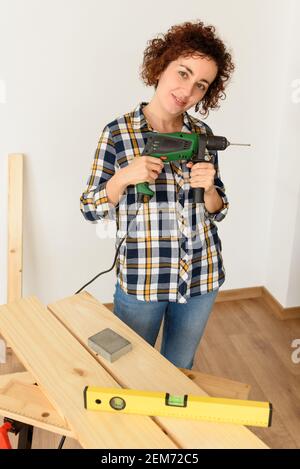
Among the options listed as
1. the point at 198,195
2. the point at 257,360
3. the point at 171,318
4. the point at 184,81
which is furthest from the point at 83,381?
the point at 257,360

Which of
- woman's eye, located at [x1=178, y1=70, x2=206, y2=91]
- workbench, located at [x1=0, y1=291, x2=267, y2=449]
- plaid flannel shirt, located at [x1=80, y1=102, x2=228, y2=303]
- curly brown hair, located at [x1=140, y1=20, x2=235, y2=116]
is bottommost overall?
workbench, located at [x1=0, y1=291, x2=267, y2=449]

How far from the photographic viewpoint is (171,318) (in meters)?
1.45

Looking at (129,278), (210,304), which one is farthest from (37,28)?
(210,304)

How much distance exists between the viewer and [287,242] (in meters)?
2.58

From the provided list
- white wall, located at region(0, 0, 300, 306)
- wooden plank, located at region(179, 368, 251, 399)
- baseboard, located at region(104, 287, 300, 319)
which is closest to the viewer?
wooden plank, located at region(179, 368, 251, 399)

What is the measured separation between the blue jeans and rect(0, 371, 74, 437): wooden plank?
34 centimetres

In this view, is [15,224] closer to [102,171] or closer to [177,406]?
[102,171]

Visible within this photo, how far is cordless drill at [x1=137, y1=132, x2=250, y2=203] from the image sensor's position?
3.99 ft

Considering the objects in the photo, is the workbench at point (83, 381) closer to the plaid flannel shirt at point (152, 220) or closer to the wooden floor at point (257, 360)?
the plaid flannel shirt at point (152, 220)

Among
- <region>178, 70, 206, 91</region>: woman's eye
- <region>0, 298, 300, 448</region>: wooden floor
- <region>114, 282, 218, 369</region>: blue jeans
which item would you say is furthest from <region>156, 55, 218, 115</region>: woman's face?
<region>0, 298, 300, 448</region>: wooden floor

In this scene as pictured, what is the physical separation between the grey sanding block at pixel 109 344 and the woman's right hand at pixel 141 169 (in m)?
0.40

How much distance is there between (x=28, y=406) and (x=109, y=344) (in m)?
0.28

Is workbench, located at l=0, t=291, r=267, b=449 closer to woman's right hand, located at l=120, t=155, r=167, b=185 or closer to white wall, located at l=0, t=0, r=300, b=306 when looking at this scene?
woman's right hand, located at l=120, t=155, r=167, b=185

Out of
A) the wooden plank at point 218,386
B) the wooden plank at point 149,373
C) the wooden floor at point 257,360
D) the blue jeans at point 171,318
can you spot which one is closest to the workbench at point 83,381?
the wooden plank at point 149,373
